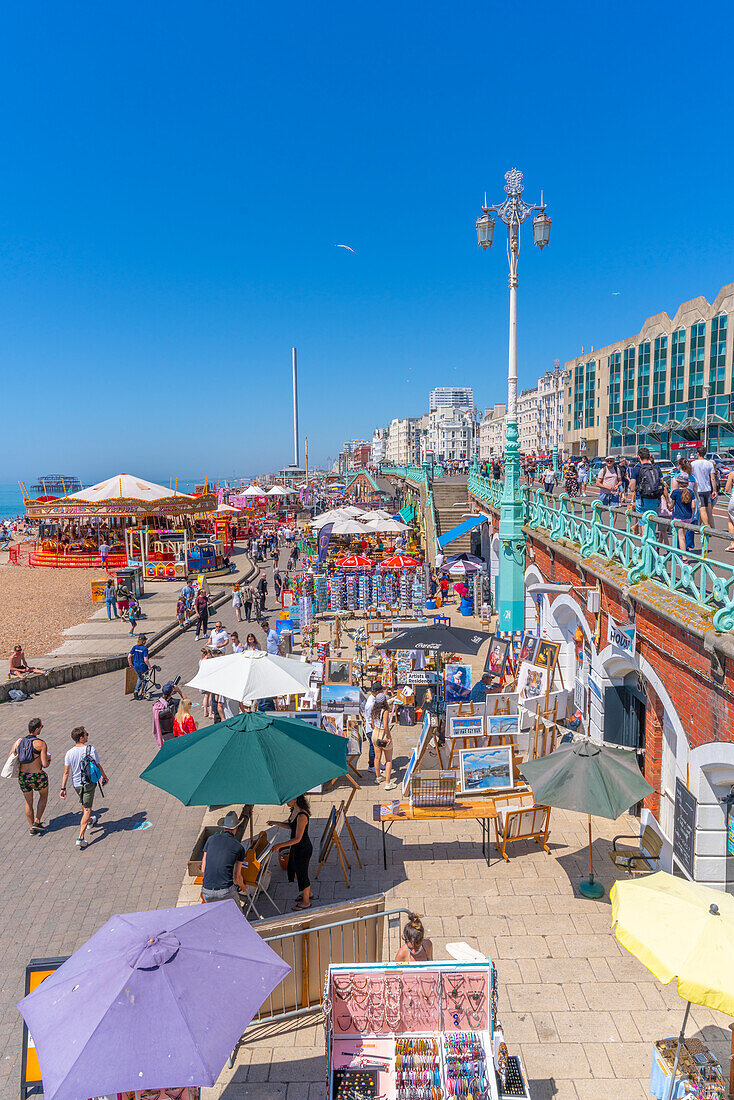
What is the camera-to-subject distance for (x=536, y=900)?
6.78m

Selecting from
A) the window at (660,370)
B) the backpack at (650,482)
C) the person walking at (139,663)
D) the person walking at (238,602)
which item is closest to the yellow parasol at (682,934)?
the backpack at (650,482)

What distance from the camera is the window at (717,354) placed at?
230 ft

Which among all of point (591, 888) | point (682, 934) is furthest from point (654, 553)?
point (682, 934)

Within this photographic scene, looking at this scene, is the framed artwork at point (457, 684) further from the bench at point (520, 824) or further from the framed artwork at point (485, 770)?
the bench at point (520, 824)

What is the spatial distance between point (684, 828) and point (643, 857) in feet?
3.04

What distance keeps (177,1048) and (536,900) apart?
453cm

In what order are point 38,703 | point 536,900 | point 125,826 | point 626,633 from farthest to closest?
point 38,703, point 125,826, point 626,633, point 536,900

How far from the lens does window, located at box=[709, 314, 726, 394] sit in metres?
70.1

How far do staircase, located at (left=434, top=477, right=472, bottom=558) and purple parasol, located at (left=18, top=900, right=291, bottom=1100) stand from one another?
2490cm

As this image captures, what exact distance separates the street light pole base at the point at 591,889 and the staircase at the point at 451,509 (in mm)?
21716

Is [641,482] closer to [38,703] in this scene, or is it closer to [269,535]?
[38,703]

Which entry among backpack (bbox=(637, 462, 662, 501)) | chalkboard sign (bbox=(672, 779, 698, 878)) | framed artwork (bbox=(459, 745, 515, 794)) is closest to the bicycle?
framed artwork (bbox=(459, 745, 515, 794))

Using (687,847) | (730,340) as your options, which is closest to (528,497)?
(687,847)

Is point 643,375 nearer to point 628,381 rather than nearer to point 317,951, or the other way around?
point 628,381
